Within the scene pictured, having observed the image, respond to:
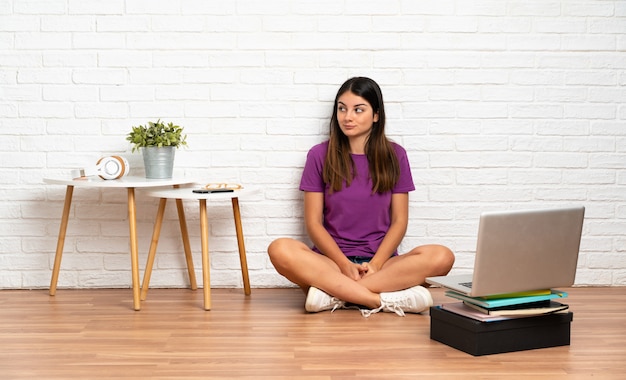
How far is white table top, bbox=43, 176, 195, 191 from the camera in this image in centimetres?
295

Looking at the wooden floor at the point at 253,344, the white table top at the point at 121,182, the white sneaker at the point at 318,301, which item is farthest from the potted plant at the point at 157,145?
the white sneaker at the point at 318,301

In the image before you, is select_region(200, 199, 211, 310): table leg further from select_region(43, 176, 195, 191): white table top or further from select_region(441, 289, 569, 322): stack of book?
select_region(441, 289, 569, 322): stack of book

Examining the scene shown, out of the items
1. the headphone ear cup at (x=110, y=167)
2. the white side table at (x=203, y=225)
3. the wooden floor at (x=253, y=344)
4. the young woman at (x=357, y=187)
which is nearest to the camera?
the wooden floor at (x=253, y=344)

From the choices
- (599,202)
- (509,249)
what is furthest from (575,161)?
(509,249)

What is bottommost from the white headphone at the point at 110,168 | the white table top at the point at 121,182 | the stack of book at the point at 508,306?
the stack of book at the point at 508,306

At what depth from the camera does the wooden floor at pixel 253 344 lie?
2160 millimetres

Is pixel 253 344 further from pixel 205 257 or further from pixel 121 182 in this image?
pixel 121 182

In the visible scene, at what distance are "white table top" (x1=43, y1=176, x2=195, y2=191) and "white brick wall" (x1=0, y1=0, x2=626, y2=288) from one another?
27 cm

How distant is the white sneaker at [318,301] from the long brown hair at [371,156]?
50 centimetres

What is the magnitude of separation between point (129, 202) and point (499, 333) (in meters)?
1.47

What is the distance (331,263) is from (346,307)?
0.59 feet

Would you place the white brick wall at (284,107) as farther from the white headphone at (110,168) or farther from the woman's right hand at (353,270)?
the woman's right hand at (353,270)

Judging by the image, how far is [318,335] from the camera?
256cm

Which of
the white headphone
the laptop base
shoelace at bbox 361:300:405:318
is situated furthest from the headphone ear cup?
the laptop base
